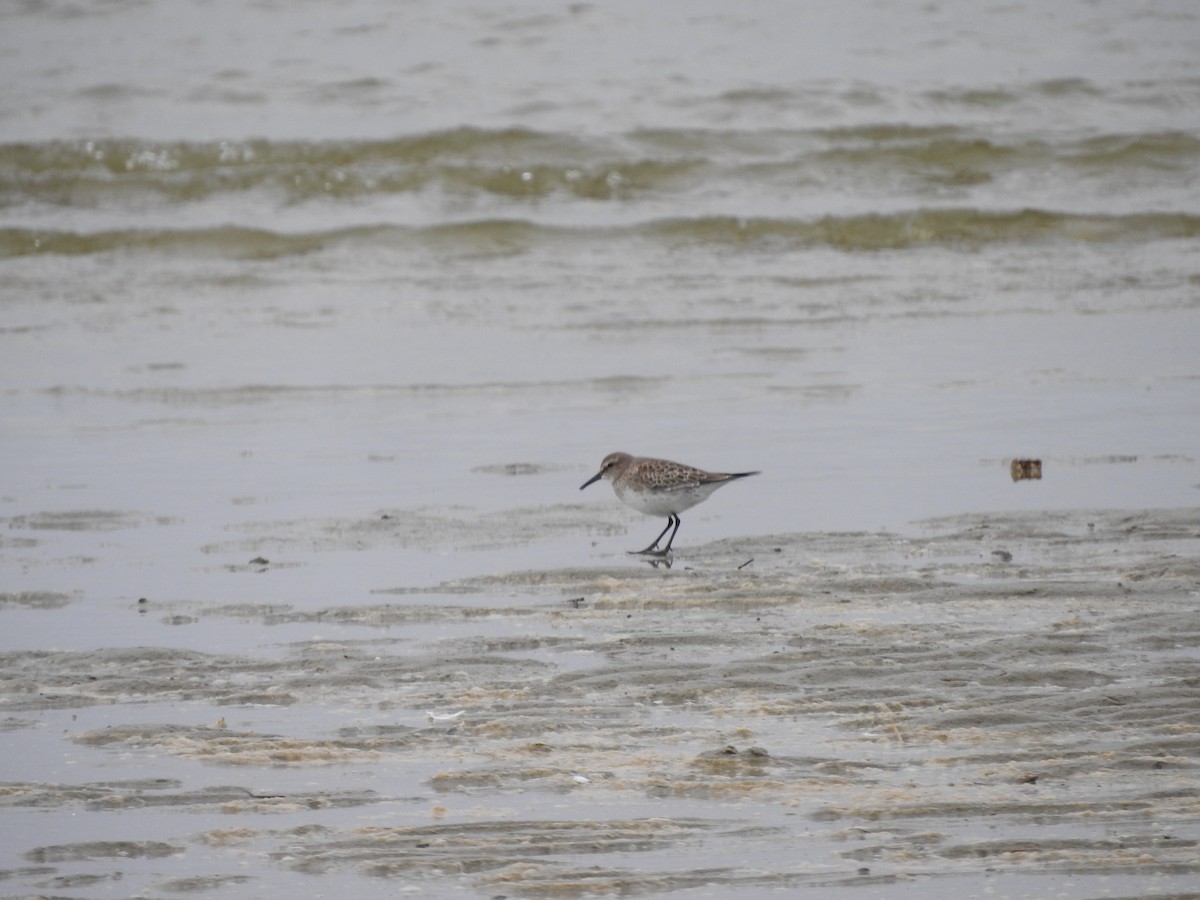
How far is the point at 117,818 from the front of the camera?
4.28m

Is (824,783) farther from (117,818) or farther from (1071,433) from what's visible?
(1071,433)

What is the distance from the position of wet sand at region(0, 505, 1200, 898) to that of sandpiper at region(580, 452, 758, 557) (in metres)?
0.90

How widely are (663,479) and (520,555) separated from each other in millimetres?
809

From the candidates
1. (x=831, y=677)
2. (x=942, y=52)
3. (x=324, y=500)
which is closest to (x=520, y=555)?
(x=324, y=500)

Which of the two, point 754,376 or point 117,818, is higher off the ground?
point 117,818

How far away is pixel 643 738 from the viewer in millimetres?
4793

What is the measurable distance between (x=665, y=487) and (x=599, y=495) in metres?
1.02

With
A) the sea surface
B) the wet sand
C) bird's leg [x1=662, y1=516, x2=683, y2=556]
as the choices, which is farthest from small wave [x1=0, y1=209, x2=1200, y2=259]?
the wet sand

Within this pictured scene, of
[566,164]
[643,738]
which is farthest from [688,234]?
[643,738]

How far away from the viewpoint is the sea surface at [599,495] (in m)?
4.21

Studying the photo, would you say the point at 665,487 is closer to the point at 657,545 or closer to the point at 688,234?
the point at 657,545

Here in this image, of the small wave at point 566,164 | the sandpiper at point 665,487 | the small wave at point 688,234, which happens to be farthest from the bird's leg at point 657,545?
the small wave at point 566,164

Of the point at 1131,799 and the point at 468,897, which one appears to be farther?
the point at 1131,799

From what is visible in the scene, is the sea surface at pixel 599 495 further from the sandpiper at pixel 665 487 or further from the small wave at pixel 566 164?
the sandpiper at pixel 665 487
